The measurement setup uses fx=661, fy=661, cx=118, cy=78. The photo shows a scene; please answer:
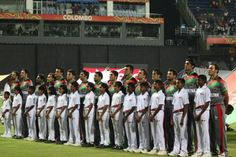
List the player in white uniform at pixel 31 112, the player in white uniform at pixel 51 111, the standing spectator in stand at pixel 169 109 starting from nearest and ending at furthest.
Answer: the standing spectator in stand at pixel 169 109 → the player in white uniform at pixel 51 111 → the player in white uniform at pixel 31 112

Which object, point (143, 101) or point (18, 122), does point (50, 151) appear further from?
point (18, 122)

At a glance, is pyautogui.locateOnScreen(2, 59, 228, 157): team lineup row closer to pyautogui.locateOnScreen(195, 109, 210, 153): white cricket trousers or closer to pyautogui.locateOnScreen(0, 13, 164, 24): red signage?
pyautogui.locateOnScreen(195, 109, 210, 153): white cricket trousers

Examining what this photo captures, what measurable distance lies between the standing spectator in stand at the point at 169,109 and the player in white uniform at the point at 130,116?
0.90m

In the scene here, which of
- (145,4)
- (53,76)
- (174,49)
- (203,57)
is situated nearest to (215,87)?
(53,76)


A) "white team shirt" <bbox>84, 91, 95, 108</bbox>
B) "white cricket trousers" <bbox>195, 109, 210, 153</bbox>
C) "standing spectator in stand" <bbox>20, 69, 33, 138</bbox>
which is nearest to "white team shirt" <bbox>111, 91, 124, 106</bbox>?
"white team shirt" <bbox>84, 91, 95, 108</bbox>

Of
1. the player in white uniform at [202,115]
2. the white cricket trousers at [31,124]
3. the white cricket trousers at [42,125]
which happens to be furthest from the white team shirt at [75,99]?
the player in white uniform at [202,115]

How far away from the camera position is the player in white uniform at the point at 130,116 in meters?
14.6

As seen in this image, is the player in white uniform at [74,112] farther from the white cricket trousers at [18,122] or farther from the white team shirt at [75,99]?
the white cricket trousers at [18,122]

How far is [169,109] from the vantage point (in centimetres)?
1395

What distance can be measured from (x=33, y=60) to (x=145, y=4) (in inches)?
926

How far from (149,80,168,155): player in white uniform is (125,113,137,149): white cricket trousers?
0.71m

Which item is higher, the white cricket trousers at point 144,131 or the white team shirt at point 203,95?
the white team shirt at point 203,95

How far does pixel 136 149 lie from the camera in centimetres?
1450

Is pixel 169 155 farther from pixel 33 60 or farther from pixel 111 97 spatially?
pixel 33 60
